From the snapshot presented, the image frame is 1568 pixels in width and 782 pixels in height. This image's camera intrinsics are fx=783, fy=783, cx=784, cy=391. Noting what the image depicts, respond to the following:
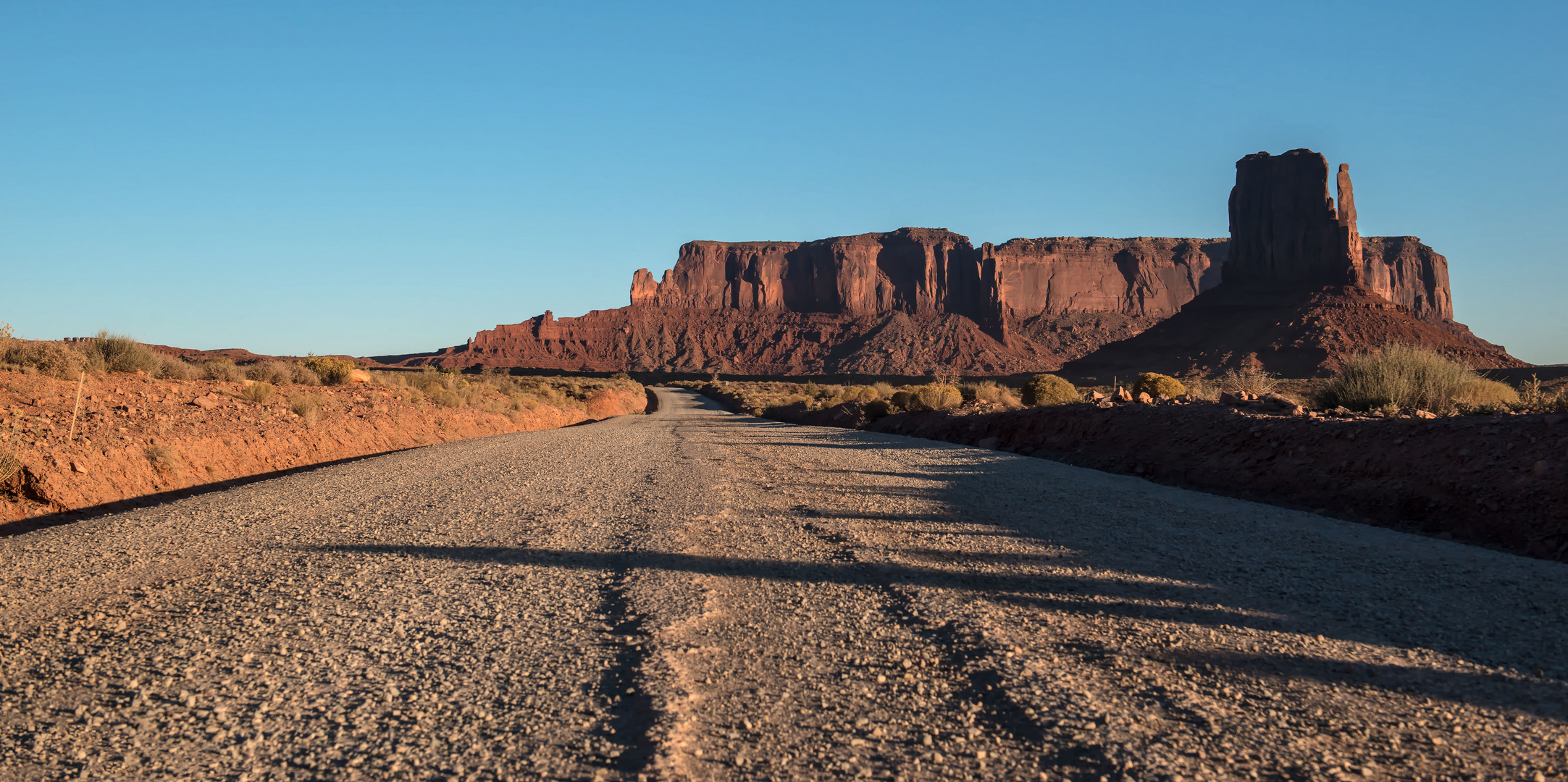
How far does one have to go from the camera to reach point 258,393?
55.8ft

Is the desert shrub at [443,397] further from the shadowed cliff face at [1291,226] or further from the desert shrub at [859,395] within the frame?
the shadowed cliff face at [1291,226]

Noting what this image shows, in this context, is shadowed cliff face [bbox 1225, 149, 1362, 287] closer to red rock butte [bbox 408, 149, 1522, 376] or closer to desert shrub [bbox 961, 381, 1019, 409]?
red rock butte [bbox 408, 149, 1522, 376]

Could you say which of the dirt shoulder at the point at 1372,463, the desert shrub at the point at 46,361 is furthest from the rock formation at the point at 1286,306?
the desert shrub at the point at 46,361

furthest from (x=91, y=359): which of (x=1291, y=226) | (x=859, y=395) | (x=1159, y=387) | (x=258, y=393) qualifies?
(x=1291, y=226)

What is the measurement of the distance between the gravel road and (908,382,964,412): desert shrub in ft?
60.2

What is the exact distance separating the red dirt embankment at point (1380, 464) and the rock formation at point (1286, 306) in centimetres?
5359

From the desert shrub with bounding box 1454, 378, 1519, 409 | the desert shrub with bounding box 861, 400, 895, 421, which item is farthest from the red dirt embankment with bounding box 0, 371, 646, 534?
the desert shrub with bounding box 1454, 378, 1519, 409

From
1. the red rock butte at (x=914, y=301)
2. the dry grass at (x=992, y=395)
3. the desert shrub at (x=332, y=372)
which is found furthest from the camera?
the red rock butte at (x=914, y=301)

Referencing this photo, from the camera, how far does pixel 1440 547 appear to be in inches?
256

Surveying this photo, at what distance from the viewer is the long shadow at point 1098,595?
3502 millimetres

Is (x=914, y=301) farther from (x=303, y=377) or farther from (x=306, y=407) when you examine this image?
(x=306, y=407)

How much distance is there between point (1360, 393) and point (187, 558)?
1681cm

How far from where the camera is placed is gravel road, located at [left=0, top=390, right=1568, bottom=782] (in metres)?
2.89

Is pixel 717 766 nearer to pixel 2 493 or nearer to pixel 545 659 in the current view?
pixel 545 659
